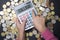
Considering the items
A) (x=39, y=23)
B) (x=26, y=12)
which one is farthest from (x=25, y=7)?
(x=39, y=23)

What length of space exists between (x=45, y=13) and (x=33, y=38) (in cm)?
17

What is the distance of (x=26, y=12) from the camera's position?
3.87 ft

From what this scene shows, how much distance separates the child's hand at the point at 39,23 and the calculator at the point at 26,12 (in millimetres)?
33

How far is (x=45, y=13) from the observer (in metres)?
1.20

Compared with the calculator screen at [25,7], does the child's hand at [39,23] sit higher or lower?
lower

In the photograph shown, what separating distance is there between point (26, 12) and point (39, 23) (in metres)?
0.11

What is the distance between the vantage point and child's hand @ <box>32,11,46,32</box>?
1114 mm

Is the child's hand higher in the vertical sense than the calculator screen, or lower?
lower

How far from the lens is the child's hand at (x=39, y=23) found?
3.65 ft

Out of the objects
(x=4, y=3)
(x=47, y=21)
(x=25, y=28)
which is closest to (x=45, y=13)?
(x=47, y=21)

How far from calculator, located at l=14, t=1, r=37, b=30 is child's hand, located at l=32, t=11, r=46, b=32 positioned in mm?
33

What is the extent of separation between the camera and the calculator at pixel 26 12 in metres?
1.18

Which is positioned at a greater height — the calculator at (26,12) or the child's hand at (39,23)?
the calculator at (26,12)

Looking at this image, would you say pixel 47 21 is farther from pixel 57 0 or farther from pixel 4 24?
pixel 4 24
